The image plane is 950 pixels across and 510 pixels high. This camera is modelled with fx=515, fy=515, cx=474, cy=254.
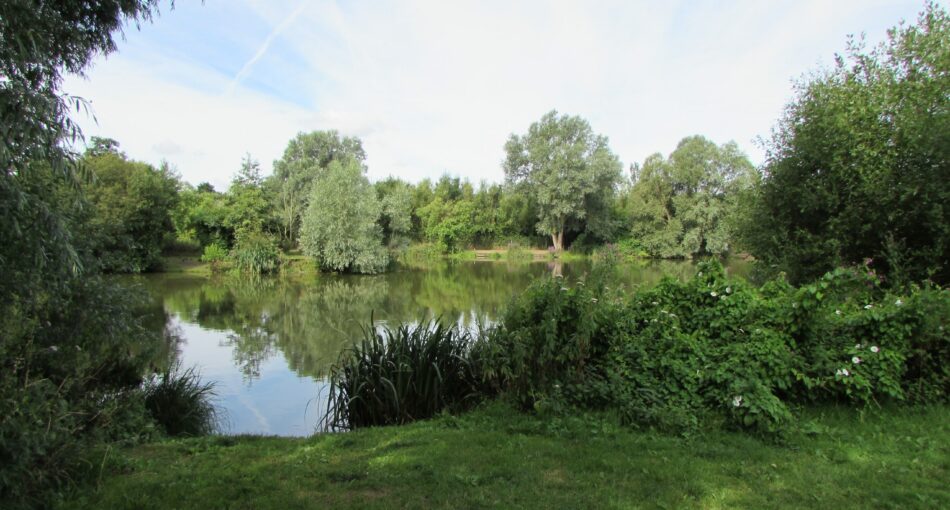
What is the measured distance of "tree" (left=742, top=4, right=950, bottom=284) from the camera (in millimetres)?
6305

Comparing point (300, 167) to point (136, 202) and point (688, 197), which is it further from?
point (688, 197)

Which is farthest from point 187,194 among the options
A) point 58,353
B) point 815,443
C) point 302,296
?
point 815,443

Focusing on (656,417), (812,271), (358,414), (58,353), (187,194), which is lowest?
(358,414)

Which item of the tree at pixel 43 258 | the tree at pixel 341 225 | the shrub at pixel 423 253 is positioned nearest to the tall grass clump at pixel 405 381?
the tree at pixel 43 258

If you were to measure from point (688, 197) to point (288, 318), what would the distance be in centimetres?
3022

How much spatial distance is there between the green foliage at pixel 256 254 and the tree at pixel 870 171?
22.6 meters

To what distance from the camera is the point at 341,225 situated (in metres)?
24.7

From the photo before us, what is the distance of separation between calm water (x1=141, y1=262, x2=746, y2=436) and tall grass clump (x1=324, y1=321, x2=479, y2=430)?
23.9 inches

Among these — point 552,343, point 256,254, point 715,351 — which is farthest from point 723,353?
point 256,254

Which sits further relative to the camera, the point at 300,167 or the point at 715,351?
the point at 300,167

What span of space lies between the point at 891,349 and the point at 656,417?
223cm

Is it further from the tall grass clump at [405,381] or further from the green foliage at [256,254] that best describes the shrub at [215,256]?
the tall grass clump at [405,381]

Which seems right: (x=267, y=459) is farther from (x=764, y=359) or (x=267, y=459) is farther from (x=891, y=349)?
(x=891, y=349)

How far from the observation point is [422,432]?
4438 mm
